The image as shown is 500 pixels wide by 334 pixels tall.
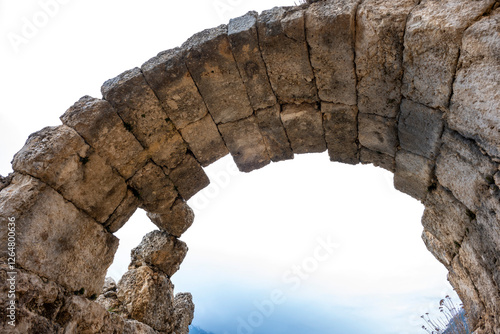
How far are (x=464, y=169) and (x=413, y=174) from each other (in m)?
0.76

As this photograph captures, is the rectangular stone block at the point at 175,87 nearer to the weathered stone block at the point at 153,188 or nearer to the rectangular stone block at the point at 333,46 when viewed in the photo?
the weathered stone block at the point at 153,188

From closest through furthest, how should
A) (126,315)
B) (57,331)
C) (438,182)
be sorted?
(57,331) → (438,182) → (126,315)

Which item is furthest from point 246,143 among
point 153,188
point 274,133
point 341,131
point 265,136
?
point 153,188

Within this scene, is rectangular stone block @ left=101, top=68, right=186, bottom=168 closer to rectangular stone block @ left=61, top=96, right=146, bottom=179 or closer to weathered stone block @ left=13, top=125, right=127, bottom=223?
rectangular stone block @ left=61, top=96, right=146, bottom=179

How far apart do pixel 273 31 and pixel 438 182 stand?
2.28 m

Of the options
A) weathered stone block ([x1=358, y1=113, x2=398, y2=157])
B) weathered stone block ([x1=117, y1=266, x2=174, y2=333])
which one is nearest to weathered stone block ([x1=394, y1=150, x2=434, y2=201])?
weathered stone block ([x1=358, y1=113, x2=398, y2=157])

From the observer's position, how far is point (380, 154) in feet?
11.4

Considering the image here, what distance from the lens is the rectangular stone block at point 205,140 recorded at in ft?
11.8

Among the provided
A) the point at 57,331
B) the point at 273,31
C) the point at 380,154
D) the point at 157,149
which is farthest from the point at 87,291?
the point at 380,154

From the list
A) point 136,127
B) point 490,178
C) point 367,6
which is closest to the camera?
point 490,178

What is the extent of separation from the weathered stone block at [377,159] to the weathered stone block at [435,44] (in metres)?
0.92

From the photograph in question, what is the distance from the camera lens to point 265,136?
3.78 m

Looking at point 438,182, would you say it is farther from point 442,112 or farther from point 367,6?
point 367,6

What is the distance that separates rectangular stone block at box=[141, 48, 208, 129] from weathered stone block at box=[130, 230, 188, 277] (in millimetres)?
1820
